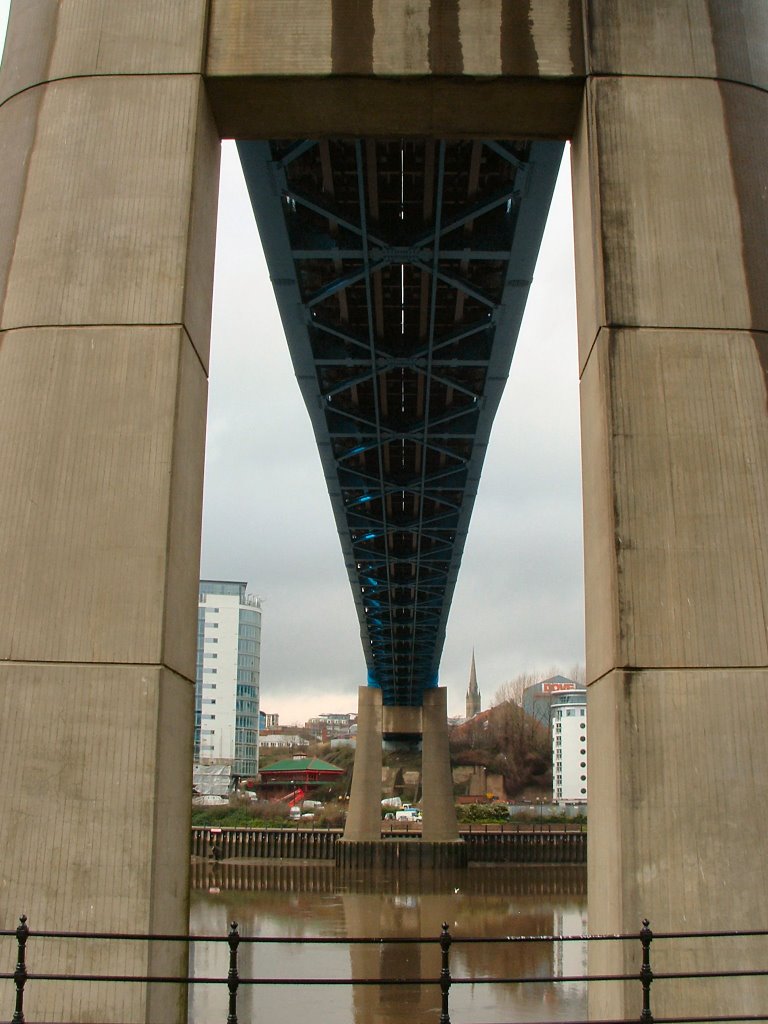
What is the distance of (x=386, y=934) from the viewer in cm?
3172

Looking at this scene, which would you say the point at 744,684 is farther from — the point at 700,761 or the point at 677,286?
the point at 677,286

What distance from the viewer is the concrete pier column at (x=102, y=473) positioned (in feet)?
23.4

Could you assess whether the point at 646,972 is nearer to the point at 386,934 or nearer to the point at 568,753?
the point at 386,934

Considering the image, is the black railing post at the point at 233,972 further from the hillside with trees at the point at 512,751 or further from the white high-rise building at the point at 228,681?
the hillside with trees at the point at 512,751

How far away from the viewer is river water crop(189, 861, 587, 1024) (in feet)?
60.3

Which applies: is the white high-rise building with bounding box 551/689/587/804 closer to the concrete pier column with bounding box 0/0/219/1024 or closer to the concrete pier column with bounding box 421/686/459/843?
the concrete pier column with bounding box 421/686/459/843

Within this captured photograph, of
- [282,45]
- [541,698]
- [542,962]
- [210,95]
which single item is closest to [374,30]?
[282,45]

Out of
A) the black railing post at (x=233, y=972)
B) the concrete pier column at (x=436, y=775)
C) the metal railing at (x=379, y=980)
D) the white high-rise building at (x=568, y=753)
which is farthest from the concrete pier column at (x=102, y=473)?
the white high-rise building at (x=568, y=753)

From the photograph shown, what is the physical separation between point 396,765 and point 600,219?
124 meters

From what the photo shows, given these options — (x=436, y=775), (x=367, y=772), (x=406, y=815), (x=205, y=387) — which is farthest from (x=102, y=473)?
(x=406, y=815)

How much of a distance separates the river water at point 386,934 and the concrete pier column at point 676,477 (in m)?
1.59

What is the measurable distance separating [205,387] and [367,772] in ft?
182

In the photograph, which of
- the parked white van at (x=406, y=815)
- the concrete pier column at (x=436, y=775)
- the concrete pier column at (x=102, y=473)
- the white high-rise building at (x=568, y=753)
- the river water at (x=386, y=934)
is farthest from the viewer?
the white high-rise building at (x=568, y=753)

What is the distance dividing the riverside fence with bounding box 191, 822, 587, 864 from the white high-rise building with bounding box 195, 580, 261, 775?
57.2 meters
